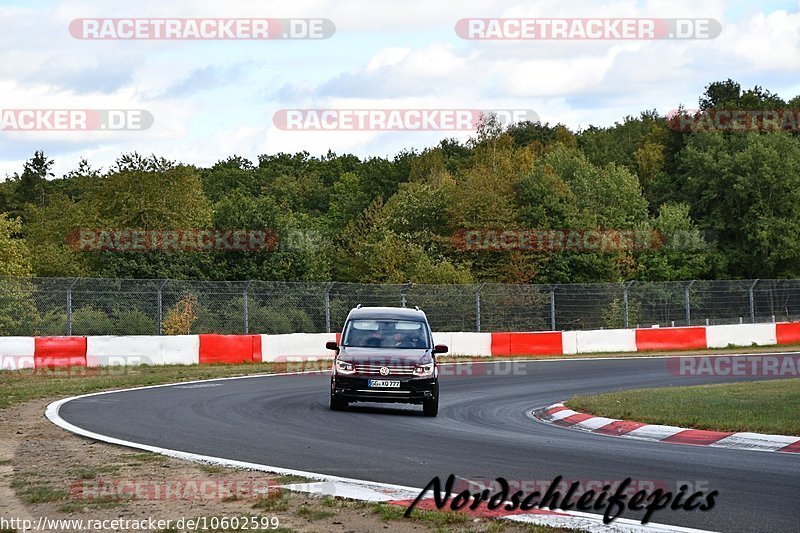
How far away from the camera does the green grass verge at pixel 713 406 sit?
1375 cm

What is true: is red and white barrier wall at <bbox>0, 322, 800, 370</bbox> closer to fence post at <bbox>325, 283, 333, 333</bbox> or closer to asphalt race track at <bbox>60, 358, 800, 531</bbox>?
fence post at <bbox>325, 283, 333, 333</bbox>

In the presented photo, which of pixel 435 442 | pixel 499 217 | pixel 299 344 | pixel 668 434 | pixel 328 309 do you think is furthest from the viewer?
pixel 499 217

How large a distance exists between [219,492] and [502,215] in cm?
5850

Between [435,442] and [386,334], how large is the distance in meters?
5.12

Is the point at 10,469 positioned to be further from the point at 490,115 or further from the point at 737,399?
the point at 490,115

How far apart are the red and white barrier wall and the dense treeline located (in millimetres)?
20125

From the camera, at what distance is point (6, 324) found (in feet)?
86.5

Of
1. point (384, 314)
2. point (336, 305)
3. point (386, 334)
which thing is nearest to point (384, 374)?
point (386, 334)

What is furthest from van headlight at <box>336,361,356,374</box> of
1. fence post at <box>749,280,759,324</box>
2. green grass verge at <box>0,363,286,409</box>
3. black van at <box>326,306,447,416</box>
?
fence post at <box>749,280,759,324</box>

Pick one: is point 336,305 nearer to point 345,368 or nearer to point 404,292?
point 404,292

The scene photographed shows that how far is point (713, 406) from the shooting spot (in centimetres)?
1603

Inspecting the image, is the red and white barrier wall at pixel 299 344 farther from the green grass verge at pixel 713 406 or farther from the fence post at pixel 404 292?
the green grass verge at pixel 713 406

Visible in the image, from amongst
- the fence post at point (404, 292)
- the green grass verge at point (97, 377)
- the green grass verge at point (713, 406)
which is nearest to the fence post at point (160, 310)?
the green grass verge at point (97, 377)

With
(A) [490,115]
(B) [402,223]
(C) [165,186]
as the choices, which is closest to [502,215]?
(B) [402,223]
